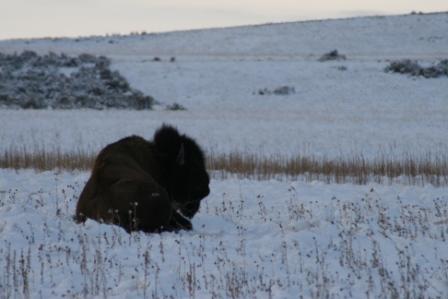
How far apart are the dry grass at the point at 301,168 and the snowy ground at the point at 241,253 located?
3.91 metres

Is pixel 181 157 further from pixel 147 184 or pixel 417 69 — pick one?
pixel 417 69

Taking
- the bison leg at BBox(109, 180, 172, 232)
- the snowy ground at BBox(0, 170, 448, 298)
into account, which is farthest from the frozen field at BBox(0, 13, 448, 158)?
the bison leg at BBox(109, 180, 172, 232)

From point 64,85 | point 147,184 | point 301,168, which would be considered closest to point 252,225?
point 147,184

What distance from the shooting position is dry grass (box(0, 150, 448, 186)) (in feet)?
53.3

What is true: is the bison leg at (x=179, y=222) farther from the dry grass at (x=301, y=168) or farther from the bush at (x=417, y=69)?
the bush at (x=417, y=69)

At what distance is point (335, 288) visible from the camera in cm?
681

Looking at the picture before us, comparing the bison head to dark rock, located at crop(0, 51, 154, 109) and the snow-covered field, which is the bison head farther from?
dark rock, located at crop(0, 51, 154, 109)

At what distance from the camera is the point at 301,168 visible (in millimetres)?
17828

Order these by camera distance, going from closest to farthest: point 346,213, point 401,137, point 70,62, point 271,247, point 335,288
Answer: point 335,288 → point 271,247 → point 346,213 → point 401,137 → point 70,62

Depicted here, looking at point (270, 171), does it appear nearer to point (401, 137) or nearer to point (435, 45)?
point (401, 137)

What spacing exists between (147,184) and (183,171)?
4.71 feet

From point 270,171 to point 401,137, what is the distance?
963 cm

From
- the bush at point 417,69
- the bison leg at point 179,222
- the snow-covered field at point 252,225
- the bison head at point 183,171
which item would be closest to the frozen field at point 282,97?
the snow-covered field at point 252,225

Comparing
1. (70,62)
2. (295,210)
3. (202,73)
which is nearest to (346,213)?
(295,210)
